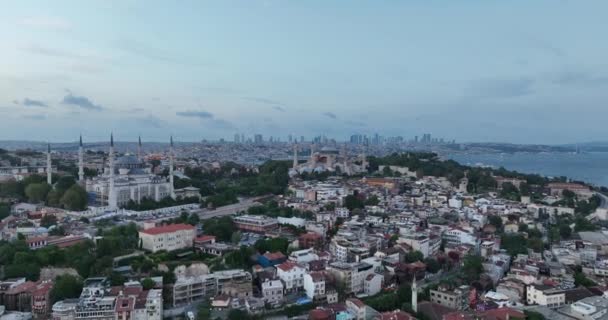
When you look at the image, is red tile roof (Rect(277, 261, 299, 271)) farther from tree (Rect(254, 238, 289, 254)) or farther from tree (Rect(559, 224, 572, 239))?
tree (Rect(559, 224, 572, 239))

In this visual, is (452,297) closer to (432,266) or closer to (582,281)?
(432,266)

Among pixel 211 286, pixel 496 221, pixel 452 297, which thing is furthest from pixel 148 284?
pixel 496 221

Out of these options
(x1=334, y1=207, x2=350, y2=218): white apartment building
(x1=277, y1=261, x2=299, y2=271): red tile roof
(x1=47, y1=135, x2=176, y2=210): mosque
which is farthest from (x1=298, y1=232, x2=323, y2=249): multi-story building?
(x1=47, y1=135, x2=176, y2=210): mosque

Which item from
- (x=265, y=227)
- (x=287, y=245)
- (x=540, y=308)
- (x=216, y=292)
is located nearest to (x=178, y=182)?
(x=265, y=227)

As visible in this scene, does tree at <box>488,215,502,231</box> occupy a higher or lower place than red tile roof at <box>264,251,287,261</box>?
higher

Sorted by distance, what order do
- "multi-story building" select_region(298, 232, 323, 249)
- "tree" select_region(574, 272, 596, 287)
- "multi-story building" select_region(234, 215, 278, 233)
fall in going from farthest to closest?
"multi-story building" select_region(234, 215, 278, 233) → "multi-story building" select_region(298, 232, 323, 249) → "tree" select_region(574, 272, 596, 287)

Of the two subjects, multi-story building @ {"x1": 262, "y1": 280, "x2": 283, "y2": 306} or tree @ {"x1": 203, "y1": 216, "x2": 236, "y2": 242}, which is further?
tree @ {"x1": 203, "y1": 216, "x2": 236, "y2": 242}

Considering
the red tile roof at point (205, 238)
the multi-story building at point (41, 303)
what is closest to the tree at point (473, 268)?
the red tile roof at point (205, 238)
